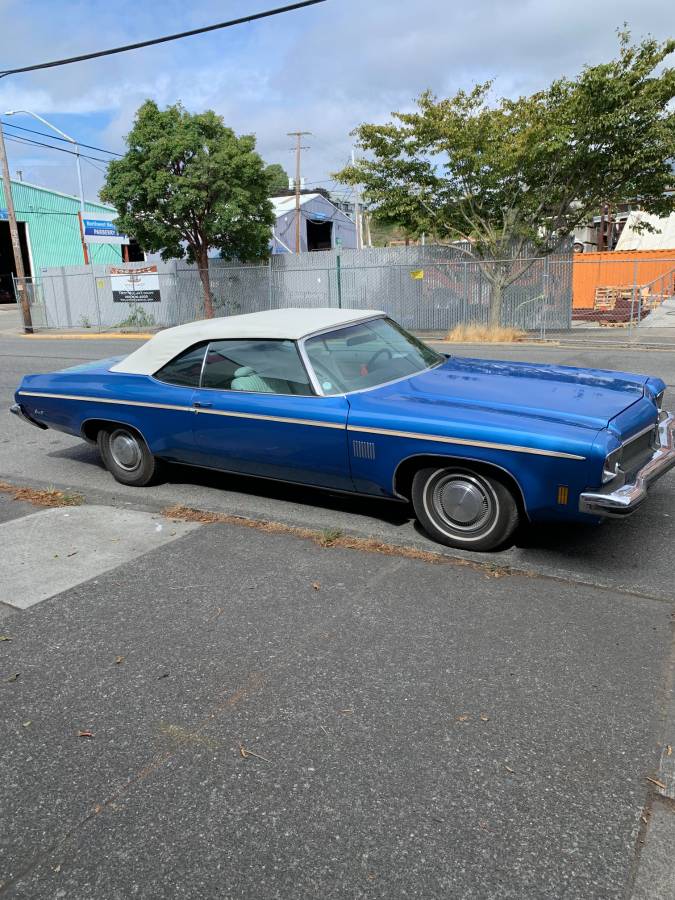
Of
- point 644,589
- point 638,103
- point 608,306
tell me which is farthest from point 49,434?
point 608,306

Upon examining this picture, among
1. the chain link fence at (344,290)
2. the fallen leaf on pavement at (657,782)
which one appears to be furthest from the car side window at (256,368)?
the chain link fence at (344,290)

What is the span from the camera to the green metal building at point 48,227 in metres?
41.9

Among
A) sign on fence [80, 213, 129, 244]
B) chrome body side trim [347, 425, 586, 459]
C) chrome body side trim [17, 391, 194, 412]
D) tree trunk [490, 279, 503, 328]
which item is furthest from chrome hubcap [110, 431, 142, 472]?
sign on fence [80, 213, 129, 244]

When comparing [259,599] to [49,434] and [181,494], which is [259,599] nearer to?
[181,494]

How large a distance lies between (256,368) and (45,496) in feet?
7.37

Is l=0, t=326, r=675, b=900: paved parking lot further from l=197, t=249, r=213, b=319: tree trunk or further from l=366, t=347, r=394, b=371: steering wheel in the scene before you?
l=197, t=249, r=213, b=319: tree trunk

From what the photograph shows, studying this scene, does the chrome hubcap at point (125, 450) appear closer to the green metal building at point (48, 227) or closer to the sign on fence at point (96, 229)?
the sign on fence at point (96, 229)

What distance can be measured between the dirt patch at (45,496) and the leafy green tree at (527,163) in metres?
15.0

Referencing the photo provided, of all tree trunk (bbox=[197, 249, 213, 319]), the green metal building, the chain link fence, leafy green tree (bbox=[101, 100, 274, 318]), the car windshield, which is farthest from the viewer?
the green metal building

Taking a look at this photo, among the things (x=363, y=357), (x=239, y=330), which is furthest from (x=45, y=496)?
(x=363, y=357)

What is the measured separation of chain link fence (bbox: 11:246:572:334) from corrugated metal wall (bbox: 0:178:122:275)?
14198 millimetres

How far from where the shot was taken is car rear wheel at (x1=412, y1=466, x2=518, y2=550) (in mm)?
4164

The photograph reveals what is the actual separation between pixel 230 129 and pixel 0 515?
798 inches

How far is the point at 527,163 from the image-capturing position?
1780 cm
